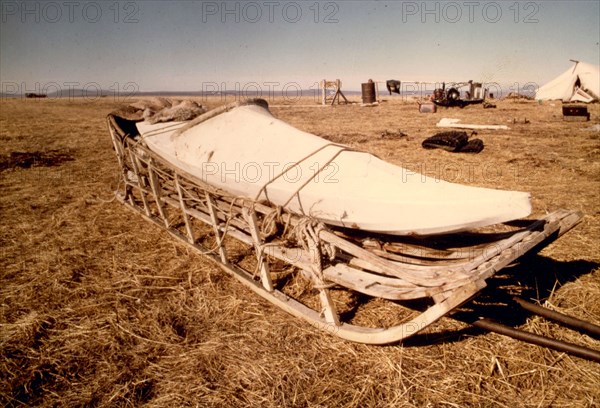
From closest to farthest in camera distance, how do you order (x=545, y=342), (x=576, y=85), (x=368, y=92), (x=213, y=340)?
(x=545, y=342)
(x=213, y=340)
(x=576, y=85)
(x=368, y=92)

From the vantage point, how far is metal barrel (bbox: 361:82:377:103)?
100 feet

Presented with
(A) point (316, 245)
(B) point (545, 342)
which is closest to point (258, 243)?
(A) point (316, 245)

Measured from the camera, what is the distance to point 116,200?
23.4 feet

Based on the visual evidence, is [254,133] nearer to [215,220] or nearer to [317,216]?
[215,220]

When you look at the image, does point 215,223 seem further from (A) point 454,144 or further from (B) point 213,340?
(A) point 454,144

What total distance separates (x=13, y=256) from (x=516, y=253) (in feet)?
20.8

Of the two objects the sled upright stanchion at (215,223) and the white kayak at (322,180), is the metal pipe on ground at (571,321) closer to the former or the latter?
the white kayak at (322,180)

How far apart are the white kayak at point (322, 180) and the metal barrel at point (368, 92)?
28.1 m

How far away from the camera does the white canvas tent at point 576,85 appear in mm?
24875

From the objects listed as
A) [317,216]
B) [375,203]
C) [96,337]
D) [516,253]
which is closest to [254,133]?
[317,216]

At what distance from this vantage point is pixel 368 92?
30938mm

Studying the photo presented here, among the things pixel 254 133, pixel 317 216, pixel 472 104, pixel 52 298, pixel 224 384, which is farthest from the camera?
pixel 472 104

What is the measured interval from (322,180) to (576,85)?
1293 inches

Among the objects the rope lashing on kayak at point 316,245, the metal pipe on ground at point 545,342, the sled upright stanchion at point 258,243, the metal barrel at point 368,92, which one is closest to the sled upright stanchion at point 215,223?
the sled upright stanchion at point 258,243
